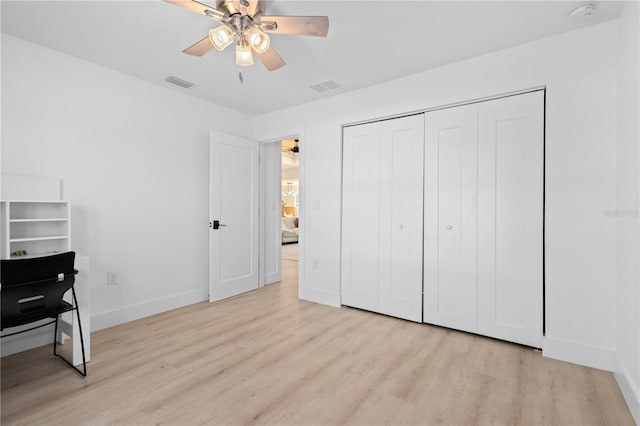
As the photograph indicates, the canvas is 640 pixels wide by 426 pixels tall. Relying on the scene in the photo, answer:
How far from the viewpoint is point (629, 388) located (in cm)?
183

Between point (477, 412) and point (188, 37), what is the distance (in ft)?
10.7

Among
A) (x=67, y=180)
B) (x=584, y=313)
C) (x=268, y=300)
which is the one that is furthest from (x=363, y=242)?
(x=67, y=180)

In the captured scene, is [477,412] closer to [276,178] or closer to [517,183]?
[517,183]

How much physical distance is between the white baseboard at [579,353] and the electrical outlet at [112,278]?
12.6 feet

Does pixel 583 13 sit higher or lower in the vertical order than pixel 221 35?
higher

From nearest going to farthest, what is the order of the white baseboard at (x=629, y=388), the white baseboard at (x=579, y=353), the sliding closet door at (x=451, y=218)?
1. the white baseboard at (x=629, y=388)
2. the white baseboard at (x=579, y=353)
3. the sliding closet door at (x=451, y=218)

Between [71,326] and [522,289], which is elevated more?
[522,289]

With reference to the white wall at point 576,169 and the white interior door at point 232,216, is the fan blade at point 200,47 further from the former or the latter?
the white wall at point 576,169

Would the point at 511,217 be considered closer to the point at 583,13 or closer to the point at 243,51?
the point at 583,13

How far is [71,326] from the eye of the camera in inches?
91.5

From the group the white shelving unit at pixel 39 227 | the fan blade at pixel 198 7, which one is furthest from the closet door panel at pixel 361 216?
the white shelving unit at pixel 39 227

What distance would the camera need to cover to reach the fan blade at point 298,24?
189 cm

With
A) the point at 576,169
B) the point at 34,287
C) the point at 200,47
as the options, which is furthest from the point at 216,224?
the point at 576,169

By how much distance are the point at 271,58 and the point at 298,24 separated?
16.8 inches
